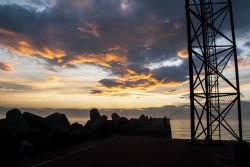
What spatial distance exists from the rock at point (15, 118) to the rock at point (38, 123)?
0.62 metres

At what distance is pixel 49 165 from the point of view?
11.1 metres

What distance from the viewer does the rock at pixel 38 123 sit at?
18.3 metres

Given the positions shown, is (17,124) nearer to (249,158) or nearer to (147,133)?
(249,158)

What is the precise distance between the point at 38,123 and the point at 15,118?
1297 millimetres

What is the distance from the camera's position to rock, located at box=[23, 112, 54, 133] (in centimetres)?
1834

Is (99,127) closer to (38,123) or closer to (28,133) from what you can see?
(38,123)

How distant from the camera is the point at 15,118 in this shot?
1841 centimetres

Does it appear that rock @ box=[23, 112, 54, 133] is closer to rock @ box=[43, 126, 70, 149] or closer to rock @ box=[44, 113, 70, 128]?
rock @ box=[43, 126, 70, 149]

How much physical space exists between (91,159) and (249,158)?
5754 millimetres

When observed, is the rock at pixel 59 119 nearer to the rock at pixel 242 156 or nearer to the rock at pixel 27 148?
the rock at pixel 27 148

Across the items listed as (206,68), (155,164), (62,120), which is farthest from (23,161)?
(206,68)

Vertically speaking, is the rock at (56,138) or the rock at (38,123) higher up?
the rock at (38,123)

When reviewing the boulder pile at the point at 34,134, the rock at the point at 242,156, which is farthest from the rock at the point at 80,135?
the rock at the point at 242,156

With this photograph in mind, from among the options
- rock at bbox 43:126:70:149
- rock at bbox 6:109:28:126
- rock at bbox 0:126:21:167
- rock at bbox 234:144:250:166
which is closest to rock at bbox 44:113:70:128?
rock at bbox 6:109:28:126
